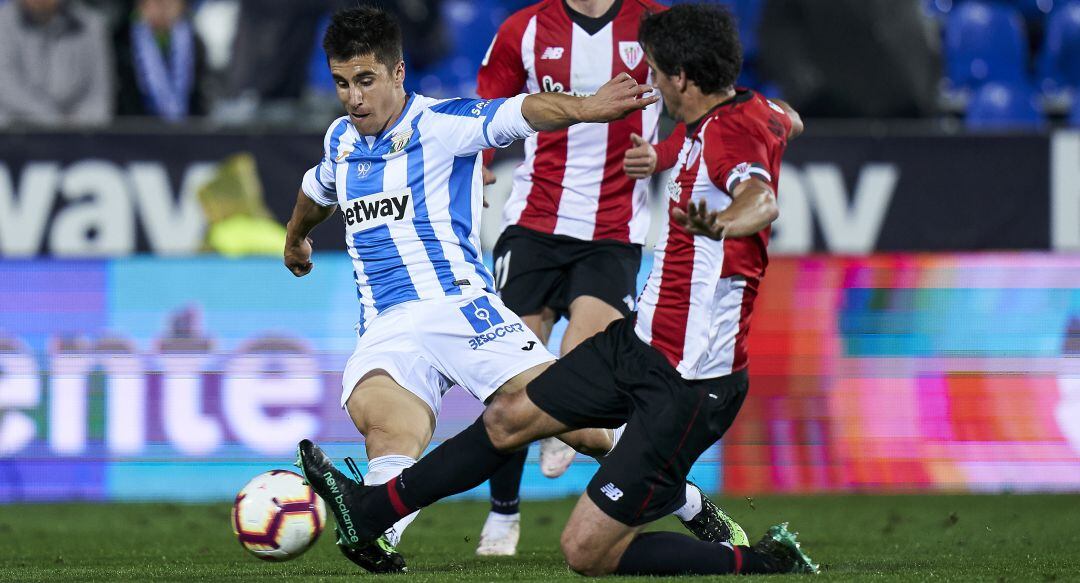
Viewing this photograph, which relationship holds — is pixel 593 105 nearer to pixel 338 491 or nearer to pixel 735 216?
pixel 735 216

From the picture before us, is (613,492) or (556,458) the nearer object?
(613,492)

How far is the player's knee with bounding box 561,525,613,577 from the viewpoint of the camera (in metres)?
5.06

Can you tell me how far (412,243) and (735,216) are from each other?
1538mm

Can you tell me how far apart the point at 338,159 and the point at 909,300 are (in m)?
4.72

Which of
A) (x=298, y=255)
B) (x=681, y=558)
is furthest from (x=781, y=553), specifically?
(x=298, y=255)

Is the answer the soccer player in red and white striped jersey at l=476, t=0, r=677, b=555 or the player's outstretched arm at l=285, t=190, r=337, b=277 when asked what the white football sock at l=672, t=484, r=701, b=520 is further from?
the player's outstretched arm at l=285, t=190, r=337, b=277

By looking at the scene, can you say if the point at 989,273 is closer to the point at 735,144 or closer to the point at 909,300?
the point at 909,300

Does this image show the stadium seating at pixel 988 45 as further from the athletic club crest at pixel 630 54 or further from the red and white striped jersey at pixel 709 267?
the red and white striped jersey at pixel 709 267

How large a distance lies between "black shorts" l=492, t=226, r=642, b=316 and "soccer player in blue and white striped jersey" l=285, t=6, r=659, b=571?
92cm

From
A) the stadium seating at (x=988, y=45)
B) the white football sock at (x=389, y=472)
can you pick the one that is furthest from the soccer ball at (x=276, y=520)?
the stadium seating at (x=988, y=45)

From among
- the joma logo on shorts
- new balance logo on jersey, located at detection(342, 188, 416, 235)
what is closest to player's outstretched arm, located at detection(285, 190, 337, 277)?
new balance logo on jersey, located at detection(342, 188, 416, 235)

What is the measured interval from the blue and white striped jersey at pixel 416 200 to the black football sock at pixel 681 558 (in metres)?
1.18

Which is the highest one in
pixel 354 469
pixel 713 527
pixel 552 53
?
pixel 552 53

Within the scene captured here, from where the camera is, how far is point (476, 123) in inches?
219
